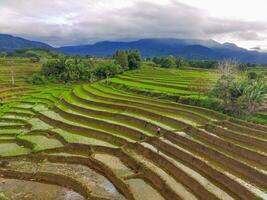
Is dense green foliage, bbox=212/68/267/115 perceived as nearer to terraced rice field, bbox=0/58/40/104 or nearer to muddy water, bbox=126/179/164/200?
muddy water, bbox=126/179/164/200

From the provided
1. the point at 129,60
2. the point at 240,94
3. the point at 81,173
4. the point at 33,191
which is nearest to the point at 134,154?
the point at 81,173

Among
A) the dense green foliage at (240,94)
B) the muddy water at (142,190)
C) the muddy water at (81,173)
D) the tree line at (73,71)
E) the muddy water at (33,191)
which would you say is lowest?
the muddy water at (33,191)

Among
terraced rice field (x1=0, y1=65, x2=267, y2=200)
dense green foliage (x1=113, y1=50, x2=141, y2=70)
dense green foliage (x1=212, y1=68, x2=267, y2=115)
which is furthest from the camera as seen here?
dense green foliage (x1=113, y1=50, x2=141, y2=70)

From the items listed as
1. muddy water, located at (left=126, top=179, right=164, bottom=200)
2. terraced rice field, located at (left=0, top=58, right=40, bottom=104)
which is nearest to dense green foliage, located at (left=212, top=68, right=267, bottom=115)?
muddy water, located at (left=126, top=179, right=164, bottom=200)

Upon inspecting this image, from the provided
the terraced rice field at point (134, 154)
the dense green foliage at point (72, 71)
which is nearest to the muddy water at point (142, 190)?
the terraced rice field at point (134, 154)

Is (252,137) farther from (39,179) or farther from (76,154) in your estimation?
(39,179)

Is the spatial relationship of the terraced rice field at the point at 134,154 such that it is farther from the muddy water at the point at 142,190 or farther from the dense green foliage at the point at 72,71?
the dense green foliage at the point at 72,71
